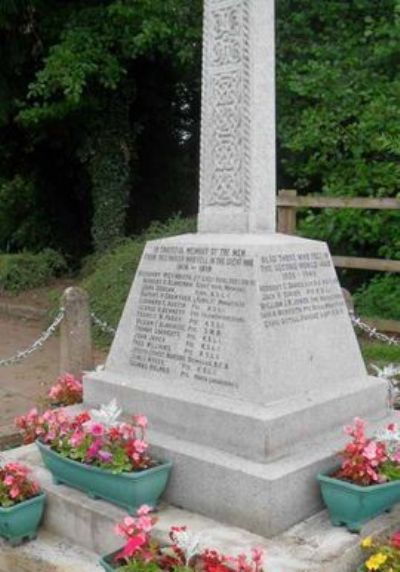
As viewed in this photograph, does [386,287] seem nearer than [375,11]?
Yes

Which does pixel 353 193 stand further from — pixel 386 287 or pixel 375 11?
pixel 375 11

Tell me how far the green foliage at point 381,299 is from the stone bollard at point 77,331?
3.78 m

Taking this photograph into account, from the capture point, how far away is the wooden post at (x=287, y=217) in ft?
31.0

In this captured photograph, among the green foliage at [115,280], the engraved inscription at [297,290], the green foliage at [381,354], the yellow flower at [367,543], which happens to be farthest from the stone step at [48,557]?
the green foliage at [115,280]

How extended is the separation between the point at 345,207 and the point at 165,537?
620cm

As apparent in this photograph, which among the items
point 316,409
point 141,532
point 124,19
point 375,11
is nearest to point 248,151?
point 316,409

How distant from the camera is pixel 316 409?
3902mm

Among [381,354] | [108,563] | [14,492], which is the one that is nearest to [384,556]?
[108,563]

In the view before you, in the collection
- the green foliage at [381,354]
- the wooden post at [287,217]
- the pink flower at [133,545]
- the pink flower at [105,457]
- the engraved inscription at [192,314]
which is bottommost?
the green foliage at [381,354]

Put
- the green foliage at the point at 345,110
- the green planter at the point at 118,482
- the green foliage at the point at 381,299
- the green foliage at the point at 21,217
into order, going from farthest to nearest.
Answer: the green foliage at the point at 21,217 → the green foliage at the point at 345,110 → the green foliage at the point at 381,299 → the green planter at the point at 118,482

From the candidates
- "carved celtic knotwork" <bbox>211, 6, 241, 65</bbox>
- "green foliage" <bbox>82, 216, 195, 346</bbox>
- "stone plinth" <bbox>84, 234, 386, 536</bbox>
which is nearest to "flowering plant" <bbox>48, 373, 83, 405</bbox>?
"stone plinth" <bbox>84, 234, 386, 536</bbox>

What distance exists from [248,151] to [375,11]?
21.9 ft

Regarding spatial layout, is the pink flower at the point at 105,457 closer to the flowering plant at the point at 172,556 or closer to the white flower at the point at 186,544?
the flowering plant at the point at 172,556

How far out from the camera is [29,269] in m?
14.1
